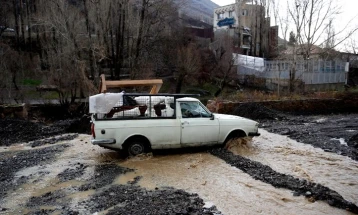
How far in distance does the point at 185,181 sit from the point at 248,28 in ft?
176

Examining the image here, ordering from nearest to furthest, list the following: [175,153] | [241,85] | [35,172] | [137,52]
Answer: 1. [35,172]
2. [175,153]
3. [137,52]
4. [241,85]

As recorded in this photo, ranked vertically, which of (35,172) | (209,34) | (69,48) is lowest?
(35,172)

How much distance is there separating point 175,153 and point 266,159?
291 cm

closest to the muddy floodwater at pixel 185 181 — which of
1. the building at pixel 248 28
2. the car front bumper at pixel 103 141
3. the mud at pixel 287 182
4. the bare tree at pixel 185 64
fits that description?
the mud at pixel 287 182

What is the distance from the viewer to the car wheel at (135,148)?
360 inches

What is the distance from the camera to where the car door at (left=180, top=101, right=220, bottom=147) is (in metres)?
9.37

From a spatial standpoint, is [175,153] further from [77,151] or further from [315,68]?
[315,68]

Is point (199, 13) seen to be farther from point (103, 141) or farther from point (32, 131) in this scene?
point (103, 141)

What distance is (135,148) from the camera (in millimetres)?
9180

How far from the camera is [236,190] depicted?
6.87 metres

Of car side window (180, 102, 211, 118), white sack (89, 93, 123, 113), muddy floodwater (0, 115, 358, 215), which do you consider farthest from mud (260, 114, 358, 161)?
white sack (89, 93, 123, 113)

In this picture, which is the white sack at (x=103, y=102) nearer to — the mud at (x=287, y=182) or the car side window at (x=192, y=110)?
the car side window at (x=192, y=110)

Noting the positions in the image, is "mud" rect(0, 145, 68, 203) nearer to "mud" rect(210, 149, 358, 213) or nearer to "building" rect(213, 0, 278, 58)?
"mud" rect(210, 149, 358, 213)

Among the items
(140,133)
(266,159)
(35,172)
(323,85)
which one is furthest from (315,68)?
(35,172)
